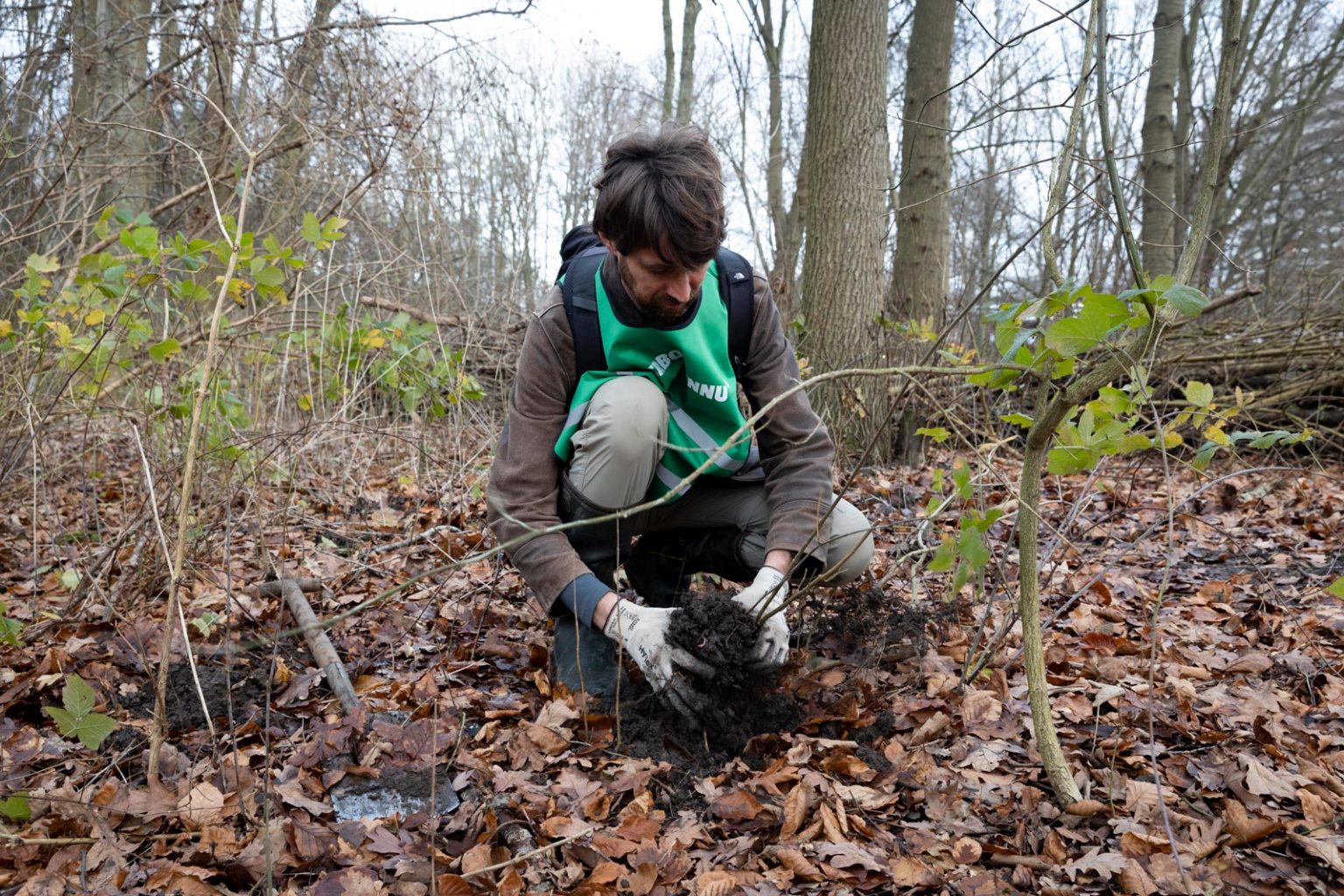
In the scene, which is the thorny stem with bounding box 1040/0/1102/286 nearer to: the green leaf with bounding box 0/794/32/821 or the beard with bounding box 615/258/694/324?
the beard with bounding box 615/258/694/324

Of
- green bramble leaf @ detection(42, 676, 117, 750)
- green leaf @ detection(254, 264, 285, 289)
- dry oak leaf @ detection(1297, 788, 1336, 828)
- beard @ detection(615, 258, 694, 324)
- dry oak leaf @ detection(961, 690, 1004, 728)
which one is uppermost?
green leaf @ detection(254, 264, 285, 289)

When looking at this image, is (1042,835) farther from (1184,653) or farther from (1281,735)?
(1184,653)

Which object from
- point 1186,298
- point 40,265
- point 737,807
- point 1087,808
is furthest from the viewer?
point 40,265

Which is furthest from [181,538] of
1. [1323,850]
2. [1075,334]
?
[1323,850]

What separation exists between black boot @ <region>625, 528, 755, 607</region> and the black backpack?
0.51m

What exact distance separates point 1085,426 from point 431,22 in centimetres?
473

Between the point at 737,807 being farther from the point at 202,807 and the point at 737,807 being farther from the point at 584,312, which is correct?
the point at 584,312

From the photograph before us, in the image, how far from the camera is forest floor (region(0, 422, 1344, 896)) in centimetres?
158

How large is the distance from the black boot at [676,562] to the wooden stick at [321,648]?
34.0 inches

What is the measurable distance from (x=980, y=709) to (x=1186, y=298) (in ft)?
3.93

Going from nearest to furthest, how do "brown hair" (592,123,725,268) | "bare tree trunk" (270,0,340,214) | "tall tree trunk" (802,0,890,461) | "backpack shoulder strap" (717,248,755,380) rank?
1. "brown hair" (592,123,725,268)
2. "backpack shoulder strap" (717,248,755,380)
3. "bare tree trunk" (270,0,340,214)
4. "tall tree trunk" (802,0,890,461)

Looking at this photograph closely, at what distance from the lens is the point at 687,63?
39.9 ft

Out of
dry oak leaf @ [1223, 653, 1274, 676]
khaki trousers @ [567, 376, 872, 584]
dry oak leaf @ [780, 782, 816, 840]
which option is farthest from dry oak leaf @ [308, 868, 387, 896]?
dry oak leaf @ [1223, 653, 1274, 676]

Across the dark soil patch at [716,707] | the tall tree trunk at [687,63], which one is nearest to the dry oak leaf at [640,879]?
the dark soil patch at [716,707]
